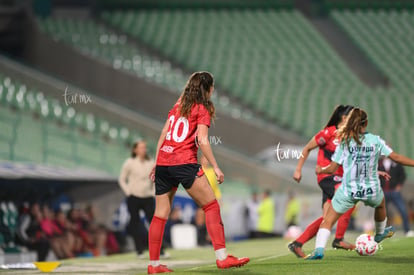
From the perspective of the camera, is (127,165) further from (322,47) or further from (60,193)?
(322,47)

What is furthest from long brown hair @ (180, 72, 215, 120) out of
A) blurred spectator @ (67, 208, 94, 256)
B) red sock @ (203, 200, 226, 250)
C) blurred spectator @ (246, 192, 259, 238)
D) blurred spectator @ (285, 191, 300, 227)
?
blurred spectator @ (285, 191, 300, 227)

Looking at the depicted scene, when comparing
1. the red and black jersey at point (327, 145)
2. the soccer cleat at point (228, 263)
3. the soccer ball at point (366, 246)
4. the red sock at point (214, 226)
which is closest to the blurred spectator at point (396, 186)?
the red and black jersey at point (327, 145)

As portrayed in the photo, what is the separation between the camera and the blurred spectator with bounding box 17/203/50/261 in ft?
63.9

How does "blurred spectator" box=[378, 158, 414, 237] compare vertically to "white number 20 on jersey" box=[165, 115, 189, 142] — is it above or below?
above

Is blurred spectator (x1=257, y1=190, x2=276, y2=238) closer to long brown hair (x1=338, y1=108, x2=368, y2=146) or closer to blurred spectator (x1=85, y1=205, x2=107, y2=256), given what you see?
blurred spectator (x1=85, y1=205, x2=107, y2=256)

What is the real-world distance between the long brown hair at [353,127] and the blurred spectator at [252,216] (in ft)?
48.8

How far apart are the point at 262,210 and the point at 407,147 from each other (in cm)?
716

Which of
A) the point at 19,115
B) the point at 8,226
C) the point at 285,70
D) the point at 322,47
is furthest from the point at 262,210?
the point at 322,47

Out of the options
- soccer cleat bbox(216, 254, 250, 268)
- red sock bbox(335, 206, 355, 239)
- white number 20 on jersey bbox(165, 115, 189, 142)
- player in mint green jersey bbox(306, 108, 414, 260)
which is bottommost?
soccer cleat bbox(216, 254, 250, 268)

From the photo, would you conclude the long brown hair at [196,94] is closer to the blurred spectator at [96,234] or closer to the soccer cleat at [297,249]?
the soccer cleat at [297,249]

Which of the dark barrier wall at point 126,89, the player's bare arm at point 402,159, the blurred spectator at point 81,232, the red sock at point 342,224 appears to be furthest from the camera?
the dark barrier wall at point 126,89

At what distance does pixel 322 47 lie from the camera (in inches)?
1581

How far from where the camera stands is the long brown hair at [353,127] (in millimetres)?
11406

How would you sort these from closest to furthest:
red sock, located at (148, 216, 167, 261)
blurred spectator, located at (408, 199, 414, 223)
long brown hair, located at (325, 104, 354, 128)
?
red sock, located at (148, 216, 167, 261) → long brown hair, located at (325, 104, 354, 128) → blurred spectator, located at (408, 199, 414, 223)
